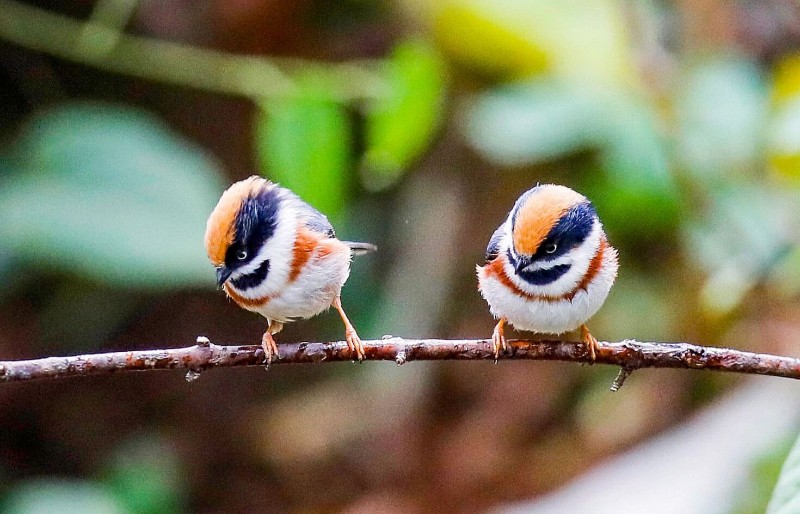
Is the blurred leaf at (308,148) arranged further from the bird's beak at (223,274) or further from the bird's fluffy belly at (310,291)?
the bird's beak at (223,274)

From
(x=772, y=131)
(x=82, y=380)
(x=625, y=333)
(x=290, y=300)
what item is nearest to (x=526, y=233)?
(x=290, y=300)

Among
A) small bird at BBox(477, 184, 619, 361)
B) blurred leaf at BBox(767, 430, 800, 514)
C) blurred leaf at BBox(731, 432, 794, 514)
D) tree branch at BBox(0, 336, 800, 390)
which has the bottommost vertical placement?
blurred leaf at BBox(767, 430, 800, 514)

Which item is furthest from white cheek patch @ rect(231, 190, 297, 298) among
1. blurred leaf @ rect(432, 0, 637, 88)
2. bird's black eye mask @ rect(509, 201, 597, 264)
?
blurred leaf @ rect(432, 0, 637, 88)

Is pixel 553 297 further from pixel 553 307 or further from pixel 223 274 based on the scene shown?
pixel 223 274

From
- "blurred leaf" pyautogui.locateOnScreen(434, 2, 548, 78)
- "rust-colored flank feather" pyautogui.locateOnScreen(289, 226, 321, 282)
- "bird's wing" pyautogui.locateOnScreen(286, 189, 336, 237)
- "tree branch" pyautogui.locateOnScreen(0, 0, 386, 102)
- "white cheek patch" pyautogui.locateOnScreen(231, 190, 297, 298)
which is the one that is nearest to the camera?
"white cheek patch" pyautogui.locateOnScreen(231, 190, 297, 298)

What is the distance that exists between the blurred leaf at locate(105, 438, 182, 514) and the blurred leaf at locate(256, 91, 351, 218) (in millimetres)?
2432

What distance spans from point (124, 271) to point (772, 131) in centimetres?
325

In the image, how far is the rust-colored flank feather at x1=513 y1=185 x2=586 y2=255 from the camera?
7.43 ft

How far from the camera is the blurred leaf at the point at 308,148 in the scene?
3.55m

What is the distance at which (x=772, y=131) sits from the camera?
455cm

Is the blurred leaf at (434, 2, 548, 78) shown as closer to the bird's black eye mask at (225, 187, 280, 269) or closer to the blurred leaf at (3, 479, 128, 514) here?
the bird's black eye mask at (225, 187, 280, 269)

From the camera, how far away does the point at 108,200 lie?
442 centimetres

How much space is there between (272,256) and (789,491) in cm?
153

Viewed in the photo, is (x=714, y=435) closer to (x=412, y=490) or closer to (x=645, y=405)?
(x=645, y=405)
